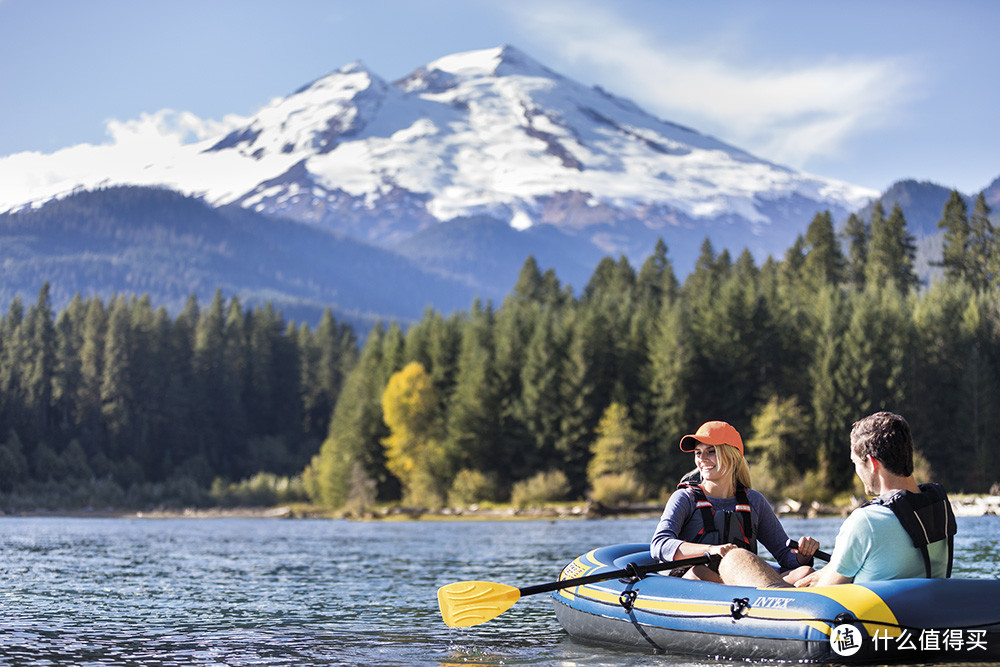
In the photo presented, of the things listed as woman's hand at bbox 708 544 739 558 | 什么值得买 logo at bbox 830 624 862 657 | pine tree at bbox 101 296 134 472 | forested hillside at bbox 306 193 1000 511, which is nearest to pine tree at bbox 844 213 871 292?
forested hillside at bbox 306 193 1000 511

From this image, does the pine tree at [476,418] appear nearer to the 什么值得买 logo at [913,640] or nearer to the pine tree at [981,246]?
the pine tree at [981,246]

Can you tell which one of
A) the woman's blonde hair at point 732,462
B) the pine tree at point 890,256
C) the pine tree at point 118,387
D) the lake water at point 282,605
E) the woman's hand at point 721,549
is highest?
the pine tree at point 890,256

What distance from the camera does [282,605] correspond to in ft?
54.7

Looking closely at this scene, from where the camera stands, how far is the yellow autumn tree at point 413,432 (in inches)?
2739

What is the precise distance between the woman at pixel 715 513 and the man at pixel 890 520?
139cm

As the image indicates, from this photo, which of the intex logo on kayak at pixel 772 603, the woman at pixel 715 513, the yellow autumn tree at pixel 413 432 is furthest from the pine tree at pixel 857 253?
the intex logo on kayak at pixel 772 603

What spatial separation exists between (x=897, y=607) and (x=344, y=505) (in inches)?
2596

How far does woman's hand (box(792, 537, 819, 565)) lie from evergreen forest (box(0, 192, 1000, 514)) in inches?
1871

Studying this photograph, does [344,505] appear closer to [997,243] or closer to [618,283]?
[618,283]

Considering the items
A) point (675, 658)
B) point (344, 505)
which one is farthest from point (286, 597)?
point (344, 505)

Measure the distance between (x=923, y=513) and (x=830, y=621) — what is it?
4.40 ft

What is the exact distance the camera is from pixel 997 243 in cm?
8775

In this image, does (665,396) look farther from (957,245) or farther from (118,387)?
(118,387)

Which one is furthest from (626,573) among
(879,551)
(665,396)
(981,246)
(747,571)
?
(981,246)
